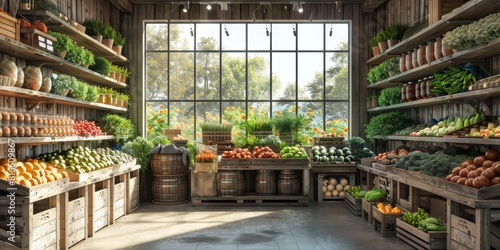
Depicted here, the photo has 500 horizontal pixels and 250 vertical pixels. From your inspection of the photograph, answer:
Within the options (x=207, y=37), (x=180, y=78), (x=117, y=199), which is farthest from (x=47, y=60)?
(x=207, y=37)

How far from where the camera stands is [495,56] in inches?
217

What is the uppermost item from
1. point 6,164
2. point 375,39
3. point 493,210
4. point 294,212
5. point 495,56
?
point 375,39

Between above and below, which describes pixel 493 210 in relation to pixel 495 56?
below

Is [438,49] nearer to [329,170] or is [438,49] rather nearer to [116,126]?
[329,170]

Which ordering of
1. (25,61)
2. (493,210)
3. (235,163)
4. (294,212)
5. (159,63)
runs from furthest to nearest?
(159,63) < (235,163) < (294,212) < (25,61) < (493,210)

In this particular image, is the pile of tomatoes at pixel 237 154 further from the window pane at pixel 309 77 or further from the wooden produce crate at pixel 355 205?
the window pane at pixel 309 77

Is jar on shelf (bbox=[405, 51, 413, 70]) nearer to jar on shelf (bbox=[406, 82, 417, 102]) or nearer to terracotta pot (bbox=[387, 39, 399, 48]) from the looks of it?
jar on shelf (bbox=[406, 82, 417, 102])

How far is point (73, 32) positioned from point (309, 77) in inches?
573

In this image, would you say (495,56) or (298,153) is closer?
(495,56)

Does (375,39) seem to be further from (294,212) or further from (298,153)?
(294,212)

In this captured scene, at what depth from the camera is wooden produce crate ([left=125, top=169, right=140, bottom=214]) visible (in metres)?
7.59

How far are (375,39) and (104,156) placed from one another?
536 cm

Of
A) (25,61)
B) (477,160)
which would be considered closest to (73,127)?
(25,61)

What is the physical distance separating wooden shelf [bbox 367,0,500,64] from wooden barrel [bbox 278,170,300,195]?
2.77m
